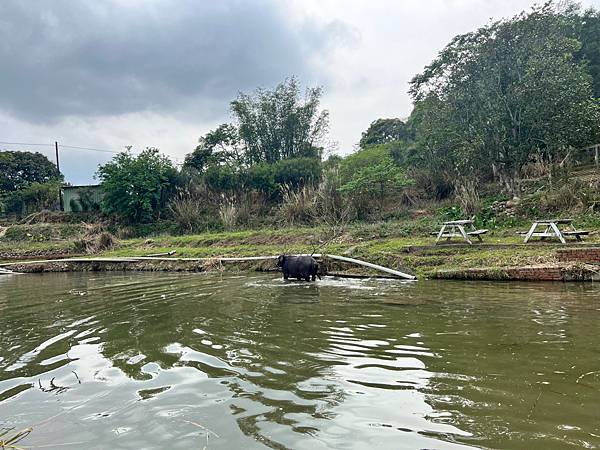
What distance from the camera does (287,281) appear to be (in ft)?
35.8

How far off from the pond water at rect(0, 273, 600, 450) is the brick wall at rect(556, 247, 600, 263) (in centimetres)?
204

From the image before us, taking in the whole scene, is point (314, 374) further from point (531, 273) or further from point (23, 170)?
point (23, 170)

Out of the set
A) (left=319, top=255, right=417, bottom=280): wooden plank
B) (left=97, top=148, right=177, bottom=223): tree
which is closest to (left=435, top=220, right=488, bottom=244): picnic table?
(left=319, top=255, right=417, bottom=280): wooden plank

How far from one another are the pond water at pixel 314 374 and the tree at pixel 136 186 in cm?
2127

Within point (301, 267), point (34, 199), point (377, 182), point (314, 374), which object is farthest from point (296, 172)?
point (314, 374)

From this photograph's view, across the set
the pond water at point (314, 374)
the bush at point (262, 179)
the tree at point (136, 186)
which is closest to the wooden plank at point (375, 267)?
the pond water at point (314, 374)

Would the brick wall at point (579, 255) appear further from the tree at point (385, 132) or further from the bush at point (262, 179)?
the tree at point (385, 132)

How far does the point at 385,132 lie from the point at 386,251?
101ft

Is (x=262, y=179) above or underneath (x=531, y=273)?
above

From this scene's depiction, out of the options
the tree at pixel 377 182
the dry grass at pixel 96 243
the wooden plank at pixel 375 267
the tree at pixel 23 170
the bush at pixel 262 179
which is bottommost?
the wooden plank at pixel 375 267

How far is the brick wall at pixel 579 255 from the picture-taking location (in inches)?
352

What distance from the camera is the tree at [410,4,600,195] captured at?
1730cm

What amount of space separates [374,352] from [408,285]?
506 centimetres

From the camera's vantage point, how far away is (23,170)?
42.5m
